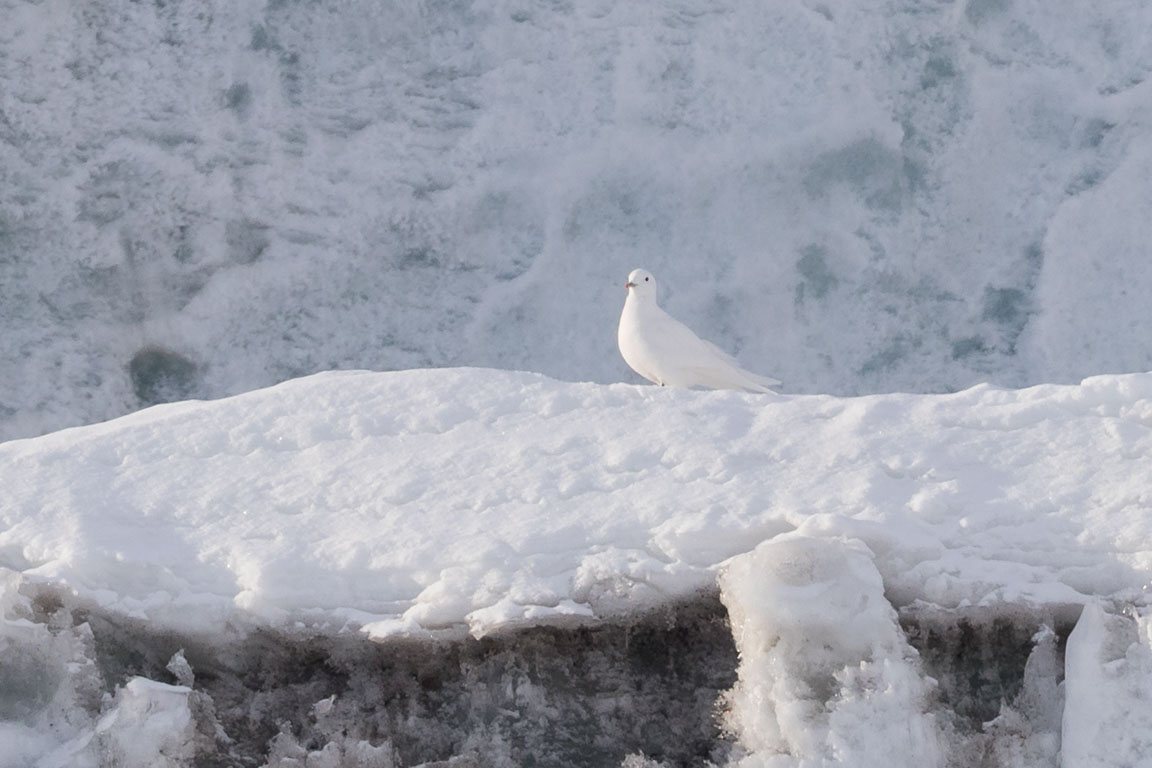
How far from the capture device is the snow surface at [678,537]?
2695 mm

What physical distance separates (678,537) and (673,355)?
1.64m

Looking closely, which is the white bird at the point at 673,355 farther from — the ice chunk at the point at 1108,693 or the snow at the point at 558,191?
the ice chunk at the point at 1108,693

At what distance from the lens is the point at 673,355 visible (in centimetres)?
442

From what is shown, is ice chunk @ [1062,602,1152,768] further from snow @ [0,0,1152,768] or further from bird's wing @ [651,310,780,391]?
snow @ [0,0,1152,768]

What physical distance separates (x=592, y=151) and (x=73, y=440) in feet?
10.5

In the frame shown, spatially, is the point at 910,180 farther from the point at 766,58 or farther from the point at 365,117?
the point at 365,117

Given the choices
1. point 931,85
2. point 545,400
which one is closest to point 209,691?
point 545,400

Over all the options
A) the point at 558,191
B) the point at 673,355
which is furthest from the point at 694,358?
the point at 558,191

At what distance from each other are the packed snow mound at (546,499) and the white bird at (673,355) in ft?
3.59

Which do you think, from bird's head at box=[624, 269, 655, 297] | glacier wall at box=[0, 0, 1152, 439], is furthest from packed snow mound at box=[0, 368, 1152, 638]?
glacier wall at box=[0, 0, 1152, 439]

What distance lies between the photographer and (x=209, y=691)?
112 inches

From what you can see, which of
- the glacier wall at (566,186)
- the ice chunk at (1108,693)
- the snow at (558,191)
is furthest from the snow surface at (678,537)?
the glacier wall at (566,186)

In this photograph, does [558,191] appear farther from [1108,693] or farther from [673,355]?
[1108,693]

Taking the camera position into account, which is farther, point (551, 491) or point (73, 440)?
point (73, 440)
